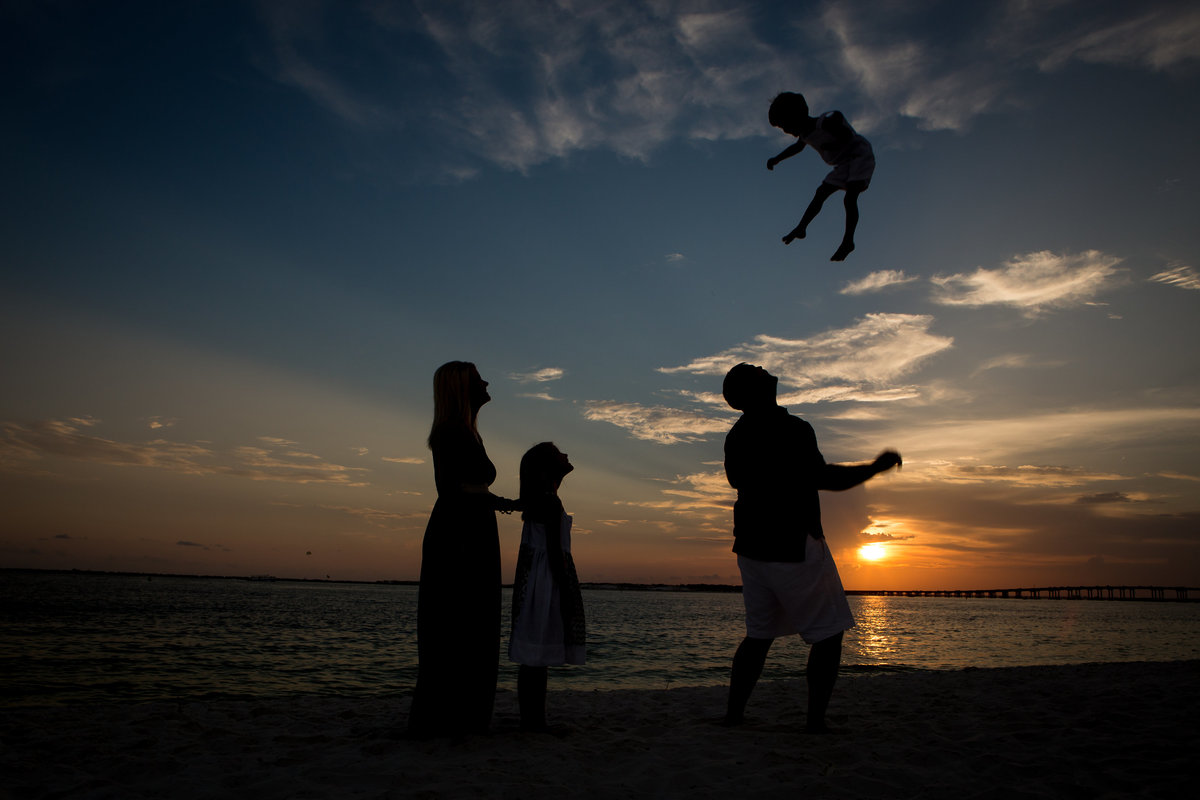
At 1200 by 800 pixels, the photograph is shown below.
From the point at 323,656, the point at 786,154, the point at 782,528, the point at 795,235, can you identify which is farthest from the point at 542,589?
the point at 323,656

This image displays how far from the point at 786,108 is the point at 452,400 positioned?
9.68ft

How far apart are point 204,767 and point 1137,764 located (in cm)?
559

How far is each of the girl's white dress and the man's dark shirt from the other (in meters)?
1.31

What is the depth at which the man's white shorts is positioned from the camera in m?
4.00

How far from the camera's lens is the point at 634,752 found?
4258 mm

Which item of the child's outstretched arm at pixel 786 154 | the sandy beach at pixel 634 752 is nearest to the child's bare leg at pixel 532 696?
the sandy beach at pixel 634 752

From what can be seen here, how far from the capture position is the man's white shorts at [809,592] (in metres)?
4.00

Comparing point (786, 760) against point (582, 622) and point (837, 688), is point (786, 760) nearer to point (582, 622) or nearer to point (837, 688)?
point (582, 622)

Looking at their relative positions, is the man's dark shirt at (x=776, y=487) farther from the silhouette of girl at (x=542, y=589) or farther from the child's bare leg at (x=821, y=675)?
the silhouette of girl at (x=542, y=589)

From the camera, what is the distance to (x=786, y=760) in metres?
3.78

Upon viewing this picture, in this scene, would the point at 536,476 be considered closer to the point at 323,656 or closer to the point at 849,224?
the point at 849,224

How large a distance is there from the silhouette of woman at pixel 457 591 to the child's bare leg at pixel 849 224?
2795 millimetres

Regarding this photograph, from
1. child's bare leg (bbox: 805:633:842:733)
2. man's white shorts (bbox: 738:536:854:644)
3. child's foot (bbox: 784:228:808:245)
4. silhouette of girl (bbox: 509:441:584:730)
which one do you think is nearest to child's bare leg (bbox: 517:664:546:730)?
silhouette of girl (bbox: 509:441:584:730)

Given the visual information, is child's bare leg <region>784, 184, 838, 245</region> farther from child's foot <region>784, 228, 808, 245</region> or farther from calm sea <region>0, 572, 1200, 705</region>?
calm sea <region>0, 572, 1200, 705</region>
